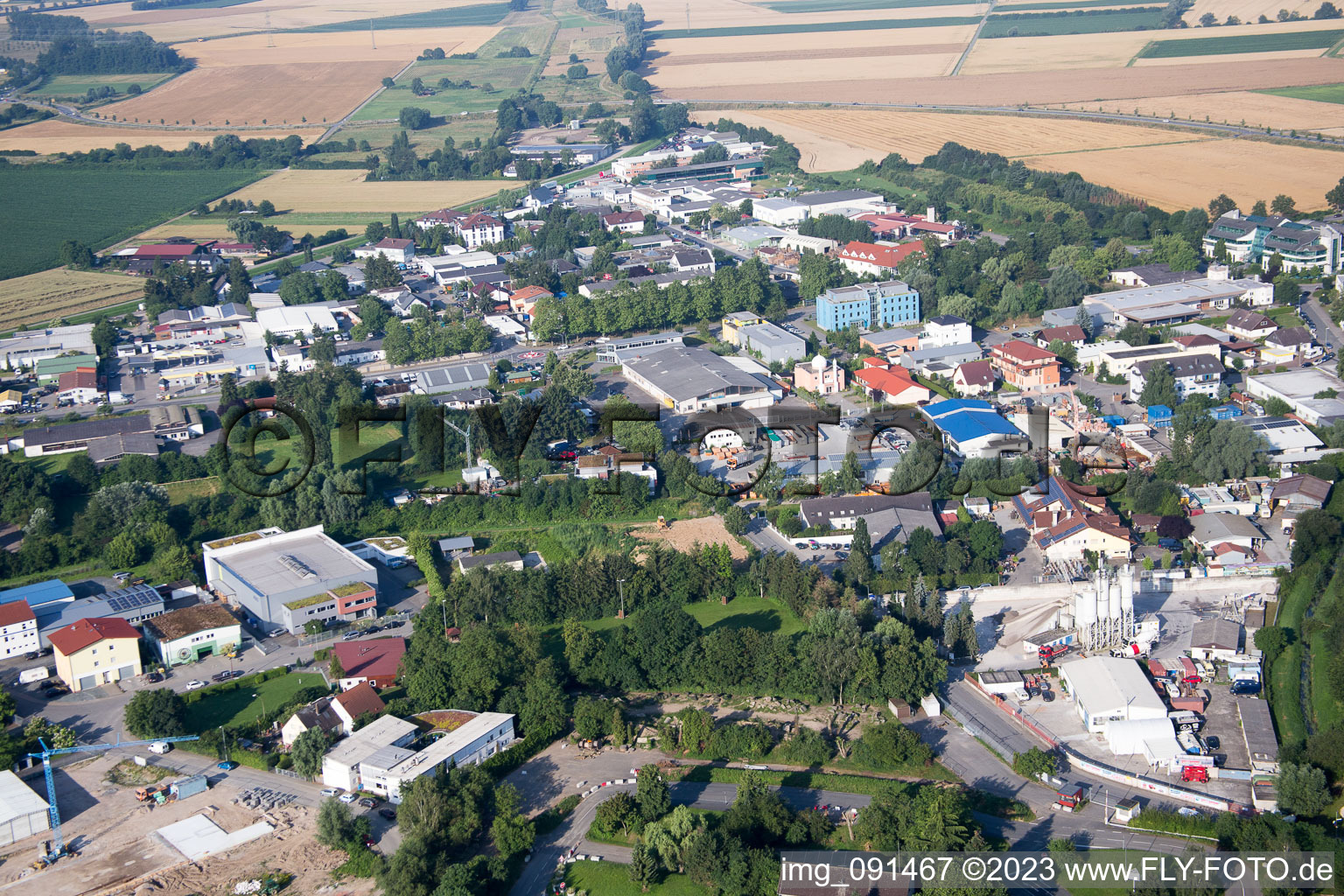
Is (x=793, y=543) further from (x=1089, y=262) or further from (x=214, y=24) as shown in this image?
(x=214, y=24)

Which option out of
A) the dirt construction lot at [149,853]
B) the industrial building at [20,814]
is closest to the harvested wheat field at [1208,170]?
the dirt construction lot at [149,853]

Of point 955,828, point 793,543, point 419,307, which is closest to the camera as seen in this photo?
point 955,828

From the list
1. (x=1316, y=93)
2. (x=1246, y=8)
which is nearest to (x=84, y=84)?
(x=1316, y=93)

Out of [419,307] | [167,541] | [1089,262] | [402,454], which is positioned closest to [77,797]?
[167,541]

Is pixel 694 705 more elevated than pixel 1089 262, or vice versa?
pixel 1089 262

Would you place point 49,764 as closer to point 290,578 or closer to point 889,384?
point 290,578
